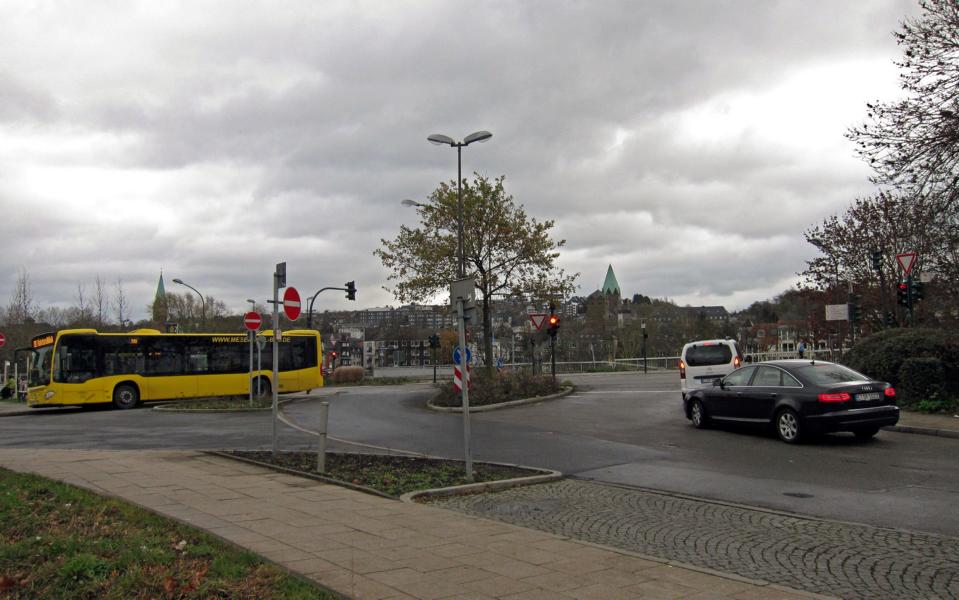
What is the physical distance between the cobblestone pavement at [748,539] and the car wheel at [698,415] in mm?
6537

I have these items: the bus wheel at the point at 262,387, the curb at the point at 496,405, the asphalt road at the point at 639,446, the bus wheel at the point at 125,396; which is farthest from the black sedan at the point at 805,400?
the bus wheel at the point at 125,396

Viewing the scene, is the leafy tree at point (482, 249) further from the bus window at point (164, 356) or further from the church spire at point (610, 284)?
the church spire at point (610, 284)

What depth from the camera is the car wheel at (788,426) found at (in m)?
12.8

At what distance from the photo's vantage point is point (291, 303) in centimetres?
1220

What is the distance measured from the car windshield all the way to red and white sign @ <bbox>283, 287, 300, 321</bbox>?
8942 mm

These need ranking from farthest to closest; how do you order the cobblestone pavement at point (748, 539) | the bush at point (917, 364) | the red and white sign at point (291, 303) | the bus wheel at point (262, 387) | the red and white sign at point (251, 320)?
1. the bus wheel at point (262, 387)
2. the red and white sign at point (251, 320)
3. the bush at point (917, 364)
4. the red and white sign at point (291, 303)
5. the cobblestone pavement at point (748, 539)

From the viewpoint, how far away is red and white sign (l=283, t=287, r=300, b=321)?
39.6ft

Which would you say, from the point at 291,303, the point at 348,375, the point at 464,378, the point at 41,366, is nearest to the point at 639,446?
the point at 464,378

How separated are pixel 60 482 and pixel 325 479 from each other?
10.4 ft

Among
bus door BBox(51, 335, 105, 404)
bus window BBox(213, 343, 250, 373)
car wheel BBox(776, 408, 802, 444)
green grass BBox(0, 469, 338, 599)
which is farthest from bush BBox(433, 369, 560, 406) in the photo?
green grass BBox(0, 469, 338, 599)

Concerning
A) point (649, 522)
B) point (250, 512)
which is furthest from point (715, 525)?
point (250, 512)

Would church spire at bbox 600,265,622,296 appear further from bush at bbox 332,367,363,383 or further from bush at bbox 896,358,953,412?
bush at bbox 896,358,953,412

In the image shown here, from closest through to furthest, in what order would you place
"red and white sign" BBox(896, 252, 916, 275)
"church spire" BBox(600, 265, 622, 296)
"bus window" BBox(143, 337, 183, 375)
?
"red and white sign" BBox(896, 252, 916, 275) → "bus window" BBox(143, 337, 183, 375) → "church spire" BBox(600, 265, 622, 296)

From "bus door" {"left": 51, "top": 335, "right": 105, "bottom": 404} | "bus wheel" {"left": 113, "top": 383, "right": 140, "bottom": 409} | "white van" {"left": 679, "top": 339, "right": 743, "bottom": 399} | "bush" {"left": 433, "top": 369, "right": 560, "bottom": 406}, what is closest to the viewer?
"white van" {"left": 679, "top": 339, "right": 743, "bottom": 399}
